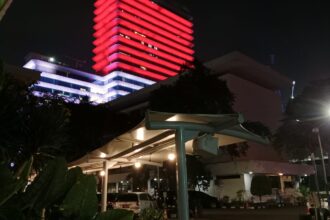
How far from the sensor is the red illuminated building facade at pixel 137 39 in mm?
108750

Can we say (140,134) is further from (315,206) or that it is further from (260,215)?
(260,215)

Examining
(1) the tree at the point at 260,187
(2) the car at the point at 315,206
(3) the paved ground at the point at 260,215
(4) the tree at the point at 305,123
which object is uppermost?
(4) the tree at the point at 305,123

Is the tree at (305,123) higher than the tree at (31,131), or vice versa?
the tree at (305,123)

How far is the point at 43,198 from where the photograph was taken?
1.86m

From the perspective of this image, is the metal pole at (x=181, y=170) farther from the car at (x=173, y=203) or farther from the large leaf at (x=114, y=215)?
the car at (x=173, y=203)

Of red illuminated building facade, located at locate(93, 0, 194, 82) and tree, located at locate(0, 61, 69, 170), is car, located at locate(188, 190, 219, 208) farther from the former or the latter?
red illuminated building facade, located at locate(93, 0, 194, 82)

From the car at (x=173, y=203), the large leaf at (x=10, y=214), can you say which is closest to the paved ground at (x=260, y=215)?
the car at (x=173, y=203)

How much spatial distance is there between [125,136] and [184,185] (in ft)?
8.99

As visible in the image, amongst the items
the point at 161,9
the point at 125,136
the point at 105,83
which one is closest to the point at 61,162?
the point at 125,136

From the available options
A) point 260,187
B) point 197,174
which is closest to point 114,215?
point 260,187

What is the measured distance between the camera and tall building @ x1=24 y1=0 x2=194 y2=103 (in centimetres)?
10462

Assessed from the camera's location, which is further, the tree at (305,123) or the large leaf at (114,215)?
the tree at (305,123)

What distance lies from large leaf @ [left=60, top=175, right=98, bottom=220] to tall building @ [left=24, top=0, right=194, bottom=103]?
10250 centimetres

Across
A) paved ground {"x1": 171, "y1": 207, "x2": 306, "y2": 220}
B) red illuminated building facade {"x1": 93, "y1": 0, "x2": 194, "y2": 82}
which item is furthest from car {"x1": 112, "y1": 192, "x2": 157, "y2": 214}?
red illuminated building facade {"x1": 93, "y1": 0, "x2": 194, "y2": 82}
